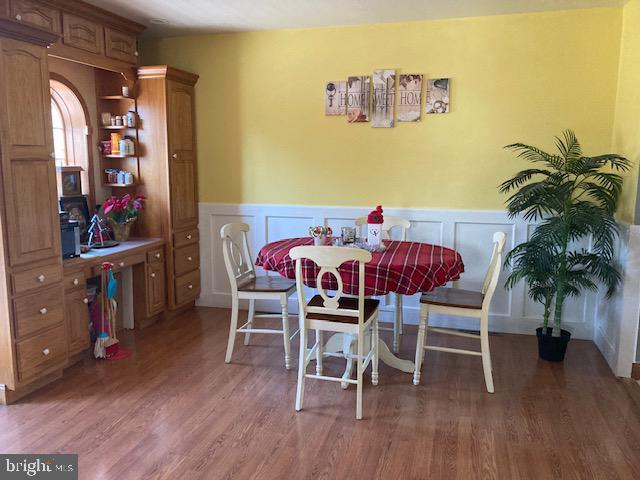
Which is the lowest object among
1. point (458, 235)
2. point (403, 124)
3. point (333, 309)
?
point (333, 309)

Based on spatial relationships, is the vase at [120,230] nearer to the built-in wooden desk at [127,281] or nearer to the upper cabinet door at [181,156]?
the built-in wooden desk at [127,281]

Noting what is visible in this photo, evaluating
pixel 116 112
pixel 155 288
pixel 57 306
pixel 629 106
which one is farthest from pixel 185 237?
pixel 629 106


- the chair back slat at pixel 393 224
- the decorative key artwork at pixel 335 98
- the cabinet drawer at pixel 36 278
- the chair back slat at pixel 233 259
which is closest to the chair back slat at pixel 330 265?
the chair back slat at pixel 233 259

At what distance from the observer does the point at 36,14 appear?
328cm

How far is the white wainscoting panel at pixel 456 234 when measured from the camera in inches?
160

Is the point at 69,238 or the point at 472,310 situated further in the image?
the point at 69,238

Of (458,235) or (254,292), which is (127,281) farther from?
(458,235)

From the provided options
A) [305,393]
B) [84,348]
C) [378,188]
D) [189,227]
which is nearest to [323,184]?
[378,188]

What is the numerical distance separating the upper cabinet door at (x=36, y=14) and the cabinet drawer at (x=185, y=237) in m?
1.79

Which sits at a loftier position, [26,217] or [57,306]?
[26,217]

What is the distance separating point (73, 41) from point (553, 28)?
346cm

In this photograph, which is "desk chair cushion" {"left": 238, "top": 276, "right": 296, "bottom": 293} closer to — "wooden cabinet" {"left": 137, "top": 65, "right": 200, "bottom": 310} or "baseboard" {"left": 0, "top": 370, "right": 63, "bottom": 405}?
"wooden cabinet" {"left": 137, "top": 65, "right": 200, "bottom": 310}

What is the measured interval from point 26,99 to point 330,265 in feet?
6.32

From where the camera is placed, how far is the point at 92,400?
2990mm
